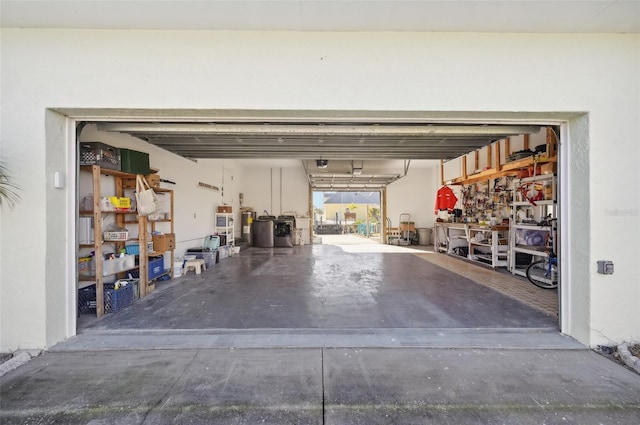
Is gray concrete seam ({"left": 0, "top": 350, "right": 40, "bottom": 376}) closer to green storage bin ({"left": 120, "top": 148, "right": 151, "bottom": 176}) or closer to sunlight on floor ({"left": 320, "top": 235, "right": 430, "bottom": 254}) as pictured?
green storage bin ({"left": 120, "top": 148, "right": 151, "bottom": 176})

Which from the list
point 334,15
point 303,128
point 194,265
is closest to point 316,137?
point 303,128

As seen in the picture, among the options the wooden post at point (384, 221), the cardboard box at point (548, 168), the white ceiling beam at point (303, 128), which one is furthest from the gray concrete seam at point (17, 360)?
the wooden post at point (384, 221)

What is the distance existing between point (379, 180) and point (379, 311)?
790 cm

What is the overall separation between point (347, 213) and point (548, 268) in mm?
21279

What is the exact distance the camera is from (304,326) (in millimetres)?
2803

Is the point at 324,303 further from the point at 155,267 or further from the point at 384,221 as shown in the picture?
the point at 384,221

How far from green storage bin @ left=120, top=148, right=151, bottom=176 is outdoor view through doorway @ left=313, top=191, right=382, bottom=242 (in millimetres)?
11437

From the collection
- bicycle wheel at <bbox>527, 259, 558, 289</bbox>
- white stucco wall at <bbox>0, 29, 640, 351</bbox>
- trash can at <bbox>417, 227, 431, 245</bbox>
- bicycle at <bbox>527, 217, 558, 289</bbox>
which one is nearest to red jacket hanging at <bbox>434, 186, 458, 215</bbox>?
bicycle at <bbox>527, 217, 558, 289</bbox>

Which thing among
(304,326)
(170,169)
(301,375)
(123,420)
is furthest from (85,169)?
(301,375)

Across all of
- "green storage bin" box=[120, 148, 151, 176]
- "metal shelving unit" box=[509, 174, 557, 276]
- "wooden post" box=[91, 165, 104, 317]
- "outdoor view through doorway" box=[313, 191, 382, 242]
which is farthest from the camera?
"outdoor view through doorway" box=[313, 191, 382, 242]

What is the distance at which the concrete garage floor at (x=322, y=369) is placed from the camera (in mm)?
1643

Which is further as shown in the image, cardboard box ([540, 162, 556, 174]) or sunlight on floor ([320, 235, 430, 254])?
sunlight on floor ([320, 235, 430, 254])

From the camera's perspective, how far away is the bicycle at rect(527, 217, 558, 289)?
417cm

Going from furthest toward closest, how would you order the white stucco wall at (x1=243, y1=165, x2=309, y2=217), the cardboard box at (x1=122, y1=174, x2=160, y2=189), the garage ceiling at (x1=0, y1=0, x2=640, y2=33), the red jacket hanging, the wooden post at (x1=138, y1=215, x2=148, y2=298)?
the white stucco wall at (x1=243, y1=165, x2=309, y2=217) < the red jacket hanging < the cardboard box at (x1=122, y1=174, x2=160, y2=189) < the wooden post at (x1=138, y1=215, x2=148, y2=298) < the garage ceiling at (x1=0, y1=0, x2=640, y2=33)
